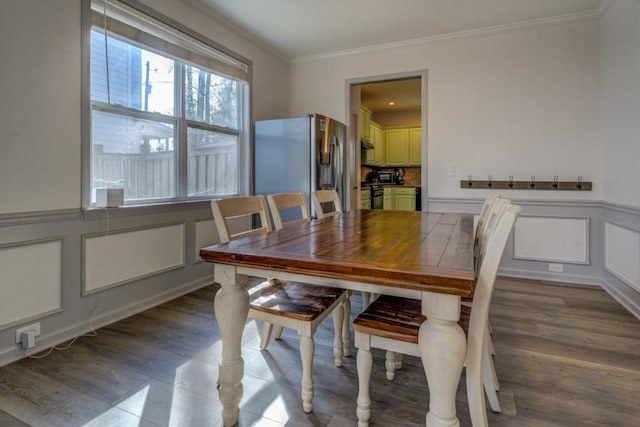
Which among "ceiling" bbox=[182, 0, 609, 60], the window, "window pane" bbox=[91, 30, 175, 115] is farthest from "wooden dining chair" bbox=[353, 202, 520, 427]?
"ceiling" bbox=[182, 0, 609, 60]

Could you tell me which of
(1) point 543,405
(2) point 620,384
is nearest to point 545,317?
(2) point 620,384

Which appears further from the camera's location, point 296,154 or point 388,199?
point 388,199

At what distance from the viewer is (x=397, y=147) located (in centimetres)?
737

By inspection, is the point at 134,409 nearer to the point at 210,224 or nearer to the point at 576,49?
the point at 210,224

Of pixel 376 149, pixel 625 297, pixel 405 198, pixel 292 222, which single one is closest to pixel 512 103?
pixel 625 297

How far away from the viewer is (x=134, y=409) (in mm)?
1474

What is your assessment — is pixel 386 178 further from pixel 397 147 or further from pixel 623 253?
pixel 623 253

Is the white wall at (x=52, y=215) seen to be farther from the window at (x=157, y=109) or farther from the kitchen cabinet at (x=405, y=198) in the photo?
the kitchen cabinet at (x=405, y=198)

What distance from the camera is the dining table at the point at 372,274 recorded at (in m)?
0.96

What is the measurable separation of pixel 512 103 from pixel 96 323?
418cm

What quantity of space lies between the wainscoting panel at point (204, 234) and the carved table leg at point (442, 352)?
257cm

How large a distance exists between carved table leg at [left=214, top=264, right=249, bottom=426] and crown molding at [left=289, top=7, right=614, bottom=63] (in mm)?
3610

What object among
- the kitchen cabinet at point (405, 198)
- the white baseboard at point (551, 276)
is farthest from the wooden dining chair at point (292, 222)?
the kitchen cabinet at point (405, 198)

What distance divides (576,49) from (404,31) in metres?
1.66
